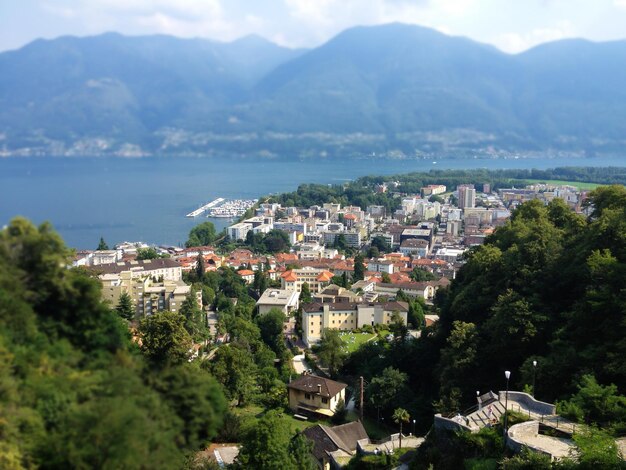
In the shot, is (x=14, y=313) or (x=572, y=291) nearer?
(x=14, y=313)


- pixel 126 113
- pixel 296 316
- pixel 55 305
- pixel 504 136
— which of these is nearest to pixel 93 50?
pixel 126 113

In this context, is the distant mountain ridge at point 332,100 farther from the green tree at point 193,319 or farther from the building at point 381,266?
the green tree at point 193,319

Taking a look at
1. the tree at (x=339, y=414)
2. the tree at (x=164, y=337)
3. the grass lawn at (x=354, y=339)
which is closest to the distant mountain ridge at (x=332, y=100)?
the grass lawn at (x=354, y=339)

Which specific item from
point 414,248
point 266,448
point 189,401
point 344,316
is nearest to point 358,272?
point 344,316

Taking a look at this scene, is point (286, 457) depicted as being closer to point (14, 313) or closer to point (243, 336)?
point (14, 313)

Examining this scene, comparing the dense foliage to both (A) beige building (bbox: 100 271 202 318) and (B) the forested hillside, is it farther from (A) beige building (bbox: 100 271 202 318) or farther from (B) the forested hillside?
(A) beige building (bbox: 100 271 202 318)

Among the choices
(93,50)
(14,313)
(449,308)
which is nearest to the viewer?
(14,313)
